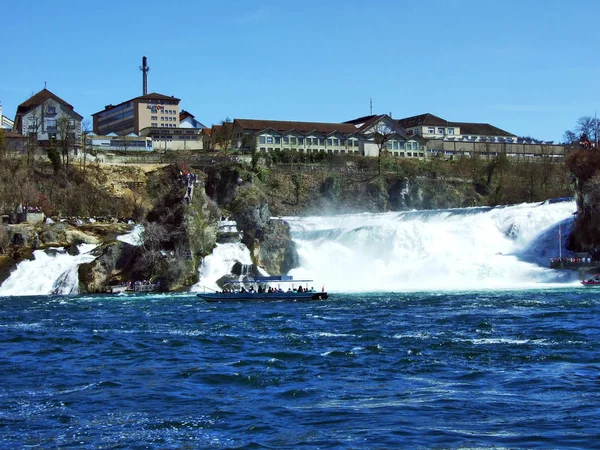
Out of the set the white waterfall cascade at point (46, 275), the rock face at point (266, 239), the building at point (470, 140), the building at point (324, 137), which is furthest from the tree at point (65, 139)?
the building at point (470, 140)

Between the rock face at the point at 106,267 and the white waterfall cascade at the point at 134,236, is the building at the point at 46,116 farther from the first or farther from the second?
the rock face at the point at 106,267

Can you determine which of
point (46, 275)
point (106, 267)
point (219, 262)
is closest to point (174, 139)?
point (219, 262)

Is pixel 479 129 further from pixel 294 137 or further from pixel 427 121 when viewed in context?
pixel 294 137

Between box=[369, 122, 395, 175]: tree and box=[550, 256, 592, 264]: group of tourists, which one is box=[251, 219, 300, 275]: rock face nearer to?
box=[550, 256, 592, 264]: group of tourists

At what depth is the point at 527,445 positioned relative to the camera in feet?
71.9

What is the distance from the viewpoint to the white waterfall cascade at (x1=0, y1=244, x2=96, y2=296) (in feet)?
239

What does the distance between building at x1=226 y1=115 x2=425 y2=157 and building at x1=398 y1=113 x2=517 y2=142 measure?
10.8 metres

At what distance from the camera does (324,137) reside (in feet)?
443

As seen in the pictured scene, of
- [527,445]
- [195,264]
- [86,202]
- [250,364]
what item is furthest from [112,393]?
[86,202]

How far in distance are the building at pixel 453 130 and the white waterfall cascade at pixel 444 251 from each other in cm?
6388

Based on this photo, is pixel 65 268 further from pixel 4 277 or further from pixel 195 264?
pixel 195 264

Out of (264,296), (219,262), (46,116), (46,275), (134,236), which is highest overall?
(46,116)

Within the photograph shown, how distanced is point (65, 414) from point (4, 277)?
167ft

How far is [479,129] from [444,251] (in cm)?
8070
